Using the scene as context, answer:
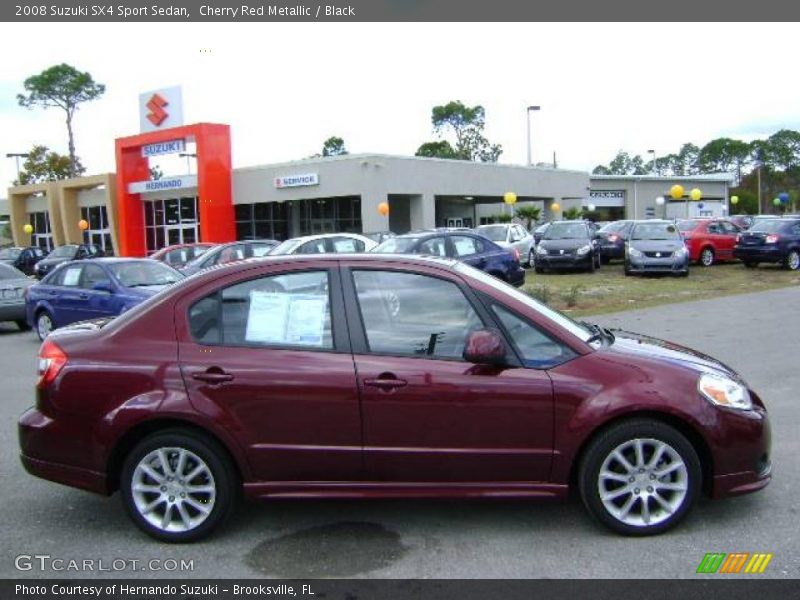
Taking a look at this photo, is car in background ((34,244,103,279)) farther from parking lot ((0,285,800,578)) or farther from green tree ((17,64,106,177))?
green tree ((17,64,106,177))

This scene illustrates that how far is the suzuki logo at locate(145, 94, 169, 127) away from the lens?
124 ft

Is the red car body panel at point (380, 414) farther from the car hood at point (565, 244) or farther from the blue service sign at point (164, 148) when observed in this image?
the blue service sign at point (164, 148)

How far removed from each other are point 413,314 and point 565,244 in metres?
18.7

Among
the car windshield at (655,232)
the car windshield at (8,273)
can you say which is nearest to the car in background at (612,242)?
the car windshield at (655,232)

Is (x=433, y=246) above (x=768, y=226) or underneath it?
above

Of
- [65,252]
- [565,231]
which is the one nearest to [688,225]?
[565,231]

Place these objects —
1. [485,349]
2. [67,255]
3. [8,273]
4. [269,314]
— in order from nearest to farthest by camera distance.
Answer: [485,349] < [269,314] < [8,273] < [67,255]

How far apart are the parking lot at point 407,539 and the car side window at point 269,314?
0.96m

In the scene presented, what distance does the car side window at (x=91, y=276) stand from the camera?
41.4 feet

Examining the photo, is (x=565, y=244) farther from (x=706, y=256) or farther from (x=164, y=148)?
(x=164, y=148)

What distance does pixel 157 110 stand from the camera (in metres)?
38.1

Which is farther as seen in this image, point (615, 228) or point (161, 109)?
point (161, 109)

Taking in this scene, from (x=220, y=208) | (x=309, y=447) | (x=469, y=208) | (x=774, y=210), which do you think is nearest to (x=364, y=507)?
(x=309, y=447)

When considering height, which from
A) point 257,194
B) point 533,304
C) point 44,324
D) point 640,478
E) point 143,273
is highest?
point 257,194
